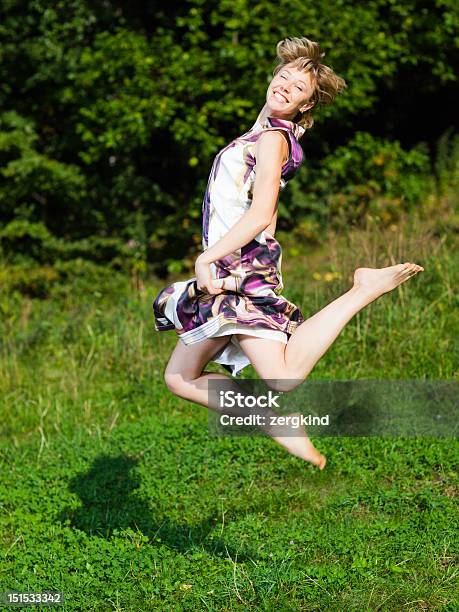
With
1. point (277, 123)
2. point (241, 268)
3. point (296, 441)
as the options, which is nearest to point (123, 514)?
point (296, 441)

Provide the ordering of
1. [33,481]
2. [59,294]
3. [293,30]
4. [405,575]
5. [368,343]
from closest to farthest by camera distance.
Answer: [405,575], [33,481], [368,343], [293,30], [59,294]

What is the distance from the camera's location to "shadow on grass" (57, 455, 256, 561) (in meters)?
4.30

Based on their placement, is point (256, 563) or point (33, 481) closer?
point (256, 563)

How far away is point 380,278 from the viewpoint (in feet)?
10.9

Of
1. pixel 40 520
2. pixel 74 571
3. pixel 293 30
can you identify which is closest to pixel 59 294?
pixel 293 30

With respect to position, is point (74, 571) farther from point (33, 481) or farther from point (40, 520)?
point (33, 481)

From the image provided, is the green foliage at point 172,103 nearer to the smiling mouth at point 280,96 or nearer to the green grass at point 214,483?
the green grass at point 214,483

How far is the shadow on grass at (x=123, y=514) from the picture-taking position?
4.30 meters

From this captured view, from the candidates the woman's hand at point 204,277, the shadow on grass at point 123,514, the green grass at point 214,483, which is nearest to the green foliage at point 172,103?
the green grass at point 214,483

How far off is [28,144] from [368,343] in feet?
17.2

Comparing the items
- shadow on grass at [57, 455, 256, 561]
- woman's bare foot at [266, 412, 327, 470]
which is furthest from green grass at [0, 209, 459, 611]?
woman's bare foot at [266, 412, 327, 470]

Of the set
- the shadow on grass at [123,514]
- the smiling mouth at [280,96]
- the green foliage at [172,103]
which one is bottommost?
the shadow on grass at [123,514]

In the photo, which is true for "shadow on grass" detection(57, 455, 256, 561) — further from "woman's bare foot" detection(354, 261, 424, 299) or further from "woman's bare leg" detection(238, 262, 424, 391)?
"woman's bare foot" detection(354, 261, 424, 299)

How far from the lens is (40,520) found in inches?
182
